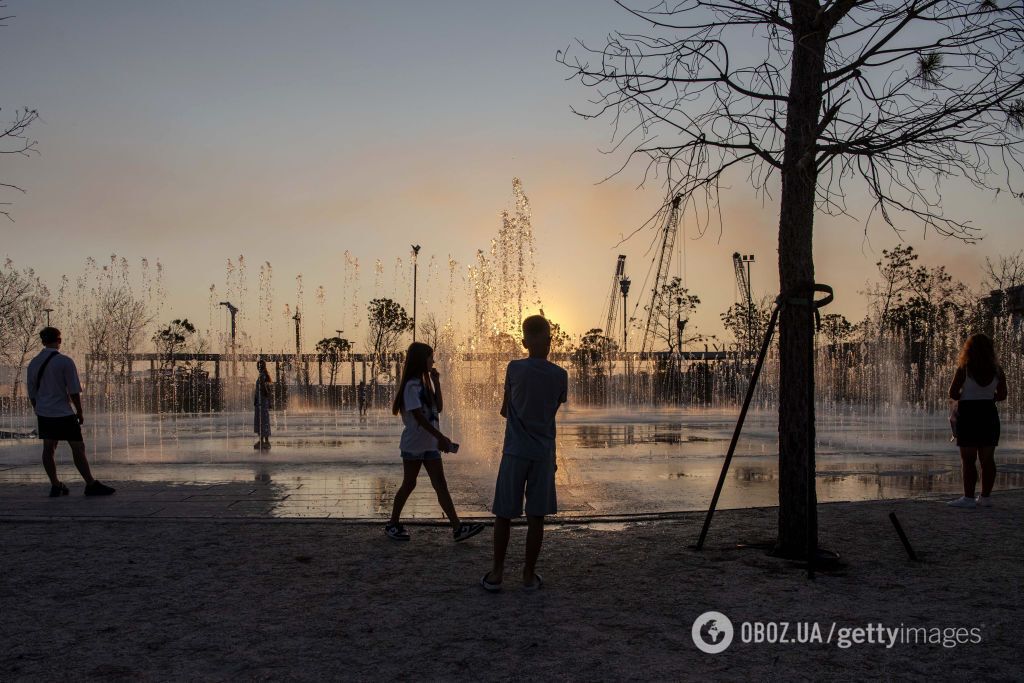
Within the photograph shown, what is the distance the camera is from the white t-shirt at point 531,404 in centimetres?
567

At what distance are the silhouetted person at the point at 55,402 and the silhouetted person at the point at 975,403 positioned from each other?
9.29 metres

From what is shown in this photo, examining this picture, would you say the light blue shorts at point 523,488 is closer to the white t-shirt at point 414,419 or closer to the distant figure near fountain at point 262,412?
the white t-shirt at point 414,419

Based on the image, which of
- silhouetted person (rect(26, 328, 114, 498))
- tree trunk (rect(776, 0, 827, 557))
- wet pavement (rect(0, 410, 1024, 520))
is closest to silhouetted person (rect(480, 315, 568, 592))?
tree trunk (rect(776, 0, 827, 557))

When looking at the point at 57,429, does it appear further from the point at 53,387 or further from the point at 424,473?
the point at 424,473

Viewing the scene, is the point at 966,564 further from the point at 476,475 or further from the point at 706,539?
the point at 476,475

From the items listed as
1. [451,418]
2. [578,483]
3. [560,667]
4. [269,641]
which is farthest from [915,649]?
[451,418]

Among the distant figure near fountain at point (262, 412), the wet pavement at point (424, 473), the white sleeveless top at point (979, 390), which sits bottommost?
the wet pavement at point (424, 473)

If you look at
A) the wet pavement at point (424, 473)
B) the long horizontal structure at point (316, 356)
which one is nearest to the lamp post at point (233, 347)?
the long horizontal structure at point (316, 356)

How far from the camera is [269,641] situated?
465cm

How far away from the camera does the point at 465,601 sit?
215 inches

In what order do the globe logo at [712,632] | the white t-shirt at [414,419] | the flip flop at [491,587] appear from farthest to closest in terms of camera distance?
1. the white t-shirt at [414,419]
2. the flip flop at [491,587]
3. the globe logo at [712,632]

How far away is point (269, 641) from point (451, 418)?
20836mm

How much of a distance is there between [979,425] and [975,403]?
0.22 metres

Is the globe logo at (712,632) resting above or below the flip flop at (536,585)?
below
